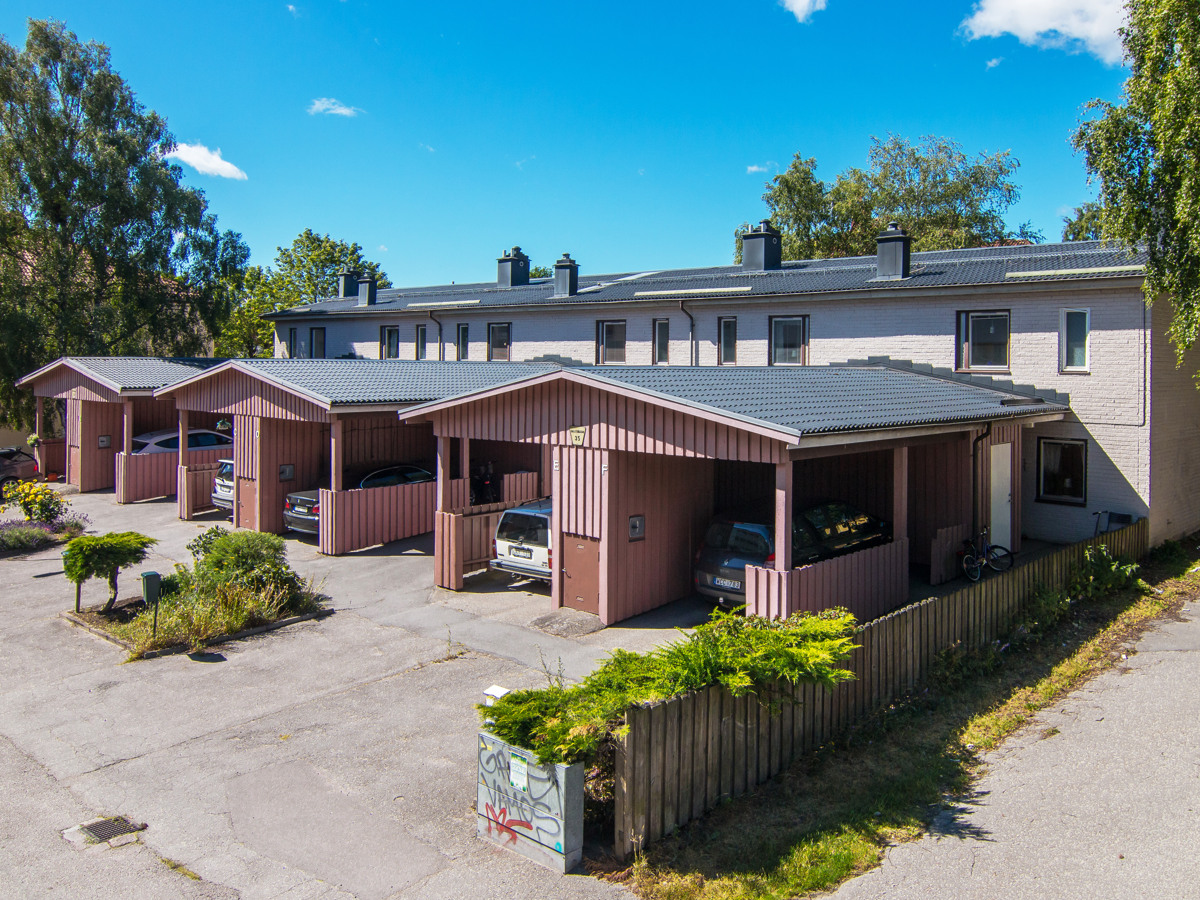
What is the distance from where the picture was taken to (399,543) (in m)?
18.4

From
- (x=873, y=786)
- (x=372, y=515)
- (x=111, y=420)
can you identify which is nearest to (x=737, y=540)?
(x=873, y=786)

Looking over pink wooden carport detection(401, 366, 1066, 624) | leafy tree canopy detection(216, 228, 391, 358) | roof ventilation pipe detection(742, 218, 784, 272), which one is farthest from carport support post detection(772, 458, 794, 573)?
leafy tree canopy detection(216, 228, 391, 358)

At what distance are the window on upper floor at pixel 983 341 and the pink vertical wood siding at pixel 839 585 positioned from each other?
7.21m

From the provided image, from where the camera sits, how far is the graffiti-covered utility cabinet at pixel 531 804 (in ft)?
20.5

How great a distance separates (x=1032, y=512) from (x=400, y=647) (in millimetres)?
13521

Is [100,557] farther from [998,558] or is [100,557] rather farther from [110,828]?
[998,558]

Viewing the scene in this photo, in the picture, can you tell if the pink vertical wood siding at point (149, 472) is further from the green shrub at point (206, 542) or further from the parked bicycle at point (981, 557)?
the parked bicycle at point (981, 557)

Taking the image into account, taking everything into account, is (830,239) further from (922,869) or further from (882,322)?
(922,869)

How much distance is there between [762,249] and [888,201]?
2136cm

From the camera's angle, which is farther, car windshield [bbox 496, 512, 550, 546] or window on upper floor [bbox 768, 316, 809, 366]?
window on upper floor [bbox 768, 316, 809, 366]

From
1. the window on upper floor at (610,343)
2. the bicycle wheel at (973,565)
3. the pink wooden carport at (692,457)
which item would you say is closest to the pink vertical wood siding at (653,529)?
the pink wooden carport at (692,457)

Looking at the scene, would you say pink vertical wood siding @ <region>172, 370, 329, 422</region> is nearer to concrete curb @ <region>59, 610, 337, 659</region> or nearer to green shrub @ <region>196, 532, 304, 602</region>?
green shrub @ <region>196, 532, 304, 602</region>

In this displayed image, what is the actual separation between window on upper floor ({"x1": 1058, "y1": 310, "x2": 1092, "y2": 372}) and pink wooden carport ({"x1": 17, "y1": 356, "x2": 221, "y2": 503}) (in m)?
21.1

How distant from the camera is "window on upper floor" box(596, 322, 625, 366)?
2397cm
